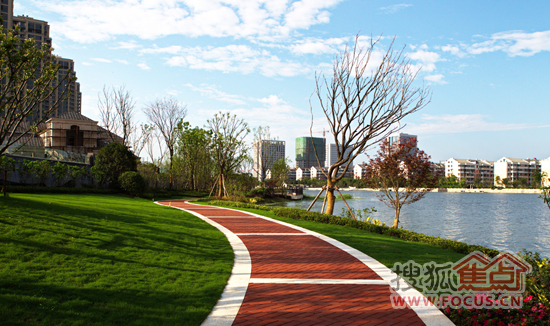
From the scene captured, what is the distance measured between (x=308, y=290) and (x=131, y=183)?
19.8m

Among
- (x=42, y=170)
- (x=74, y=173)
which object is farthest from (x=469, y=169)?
(x=42, y=170)

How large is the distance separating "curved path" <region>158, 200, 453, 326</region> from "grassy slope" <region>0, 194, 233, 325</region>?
35cm

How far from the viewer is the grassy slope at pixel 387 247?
7137mm

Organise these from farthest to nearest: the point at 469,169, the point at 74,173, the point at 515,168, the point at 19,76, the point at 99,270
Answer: the point at 469,169 → the point at 515,168 → the point at 74,173 → the point at 19,76 → the point at 99,270

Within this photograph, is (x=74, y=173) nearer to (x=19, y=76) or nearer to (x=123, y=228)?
(x=19, y=76)

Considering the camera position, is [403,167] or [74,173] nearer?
[403,167]

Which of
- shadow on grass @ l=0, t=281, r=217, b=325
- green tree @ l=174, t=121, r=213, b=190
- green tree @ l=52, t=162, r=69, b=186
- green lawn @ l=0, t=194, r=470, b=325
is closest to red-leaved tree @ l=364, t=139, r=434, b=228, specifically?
green lawn @ l=0, t=194, r=470, b=325

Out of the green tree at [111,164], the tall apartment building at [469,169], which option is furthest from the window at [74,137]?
the tall apartment building at [469,169]

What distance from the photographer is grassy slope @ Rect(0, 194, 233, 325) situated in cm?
386

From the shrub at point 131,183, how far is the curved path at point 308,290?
16.0 metres

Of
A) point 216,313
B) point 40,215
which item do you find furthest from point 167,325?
point 40,215

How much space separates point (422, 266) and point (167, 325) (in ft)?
16.2

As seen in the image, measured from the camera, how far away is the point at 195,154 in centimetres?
3369

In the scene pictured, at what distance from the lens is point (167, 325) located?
3.71m
